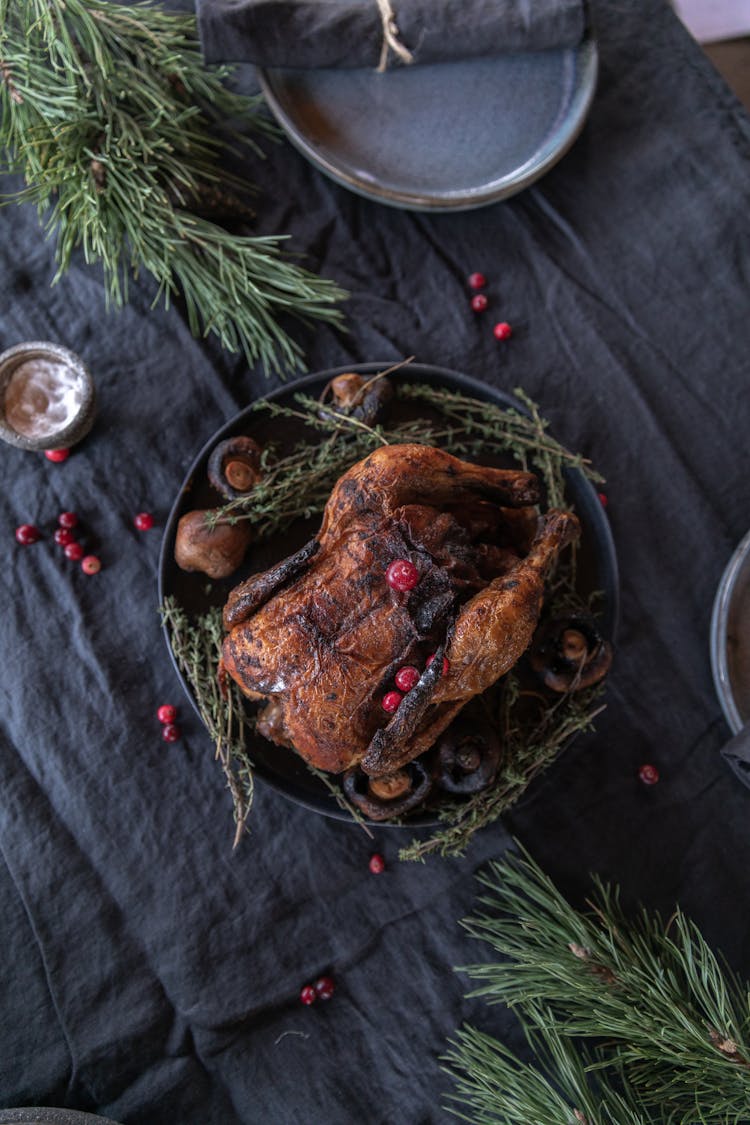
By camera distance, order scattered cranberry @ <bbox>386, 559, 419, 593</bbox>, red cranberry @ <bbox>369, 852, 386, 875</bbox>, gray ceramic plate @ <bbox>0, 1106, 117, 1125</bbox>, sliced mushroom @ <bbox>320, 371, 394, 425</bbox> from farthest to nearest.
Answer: red cranberry @ <bbox>369, 852, 386, 875</bbox>, sliced mushroom @ <bbox>320, 371, 394, 425</bbox>, gray ceramic plate @ <bbox>0, 1106, 117, 1125</bbox>, scattered cranberry @ <bbox>386, 559, 419, 593</bbox>

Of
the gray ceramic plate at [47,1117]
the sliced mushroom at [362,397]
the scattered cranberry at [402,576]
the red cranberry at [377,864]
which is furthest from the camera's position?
the red cranberry at [377,864]

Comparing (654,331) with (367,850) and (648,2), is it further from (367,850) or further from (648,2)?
(367,850)

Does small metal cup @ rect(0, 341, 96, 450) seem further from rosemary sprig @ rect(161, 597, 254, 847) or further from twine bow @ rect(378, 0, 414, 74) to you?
twine bow @ rect(378, 0, 414, 74)

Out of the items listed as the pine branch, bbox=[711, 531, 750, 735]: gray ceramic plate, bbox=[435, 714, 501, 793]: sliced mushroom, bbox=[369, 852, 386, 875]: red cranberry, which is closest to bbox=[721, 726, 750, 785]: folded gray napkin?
bbox=[711, 531, 750, 735]: gray ceramic plate

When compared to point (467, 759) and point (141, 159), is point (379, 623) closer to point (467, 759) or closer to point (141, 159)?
point (467, 759)

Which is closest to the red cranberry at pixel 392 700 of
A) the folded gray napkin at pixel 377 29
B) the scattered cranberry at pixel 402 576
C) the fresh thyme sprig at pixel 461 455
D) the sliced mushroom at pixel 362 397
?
the scattered cranberry at pixel 402 576

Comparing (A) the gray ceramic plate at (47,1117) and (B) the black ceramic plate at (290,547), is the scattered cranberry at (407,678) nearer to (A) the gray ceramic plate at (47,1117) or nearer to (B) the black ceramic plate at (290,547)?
(B) the black ceramic plate at (290,547)
